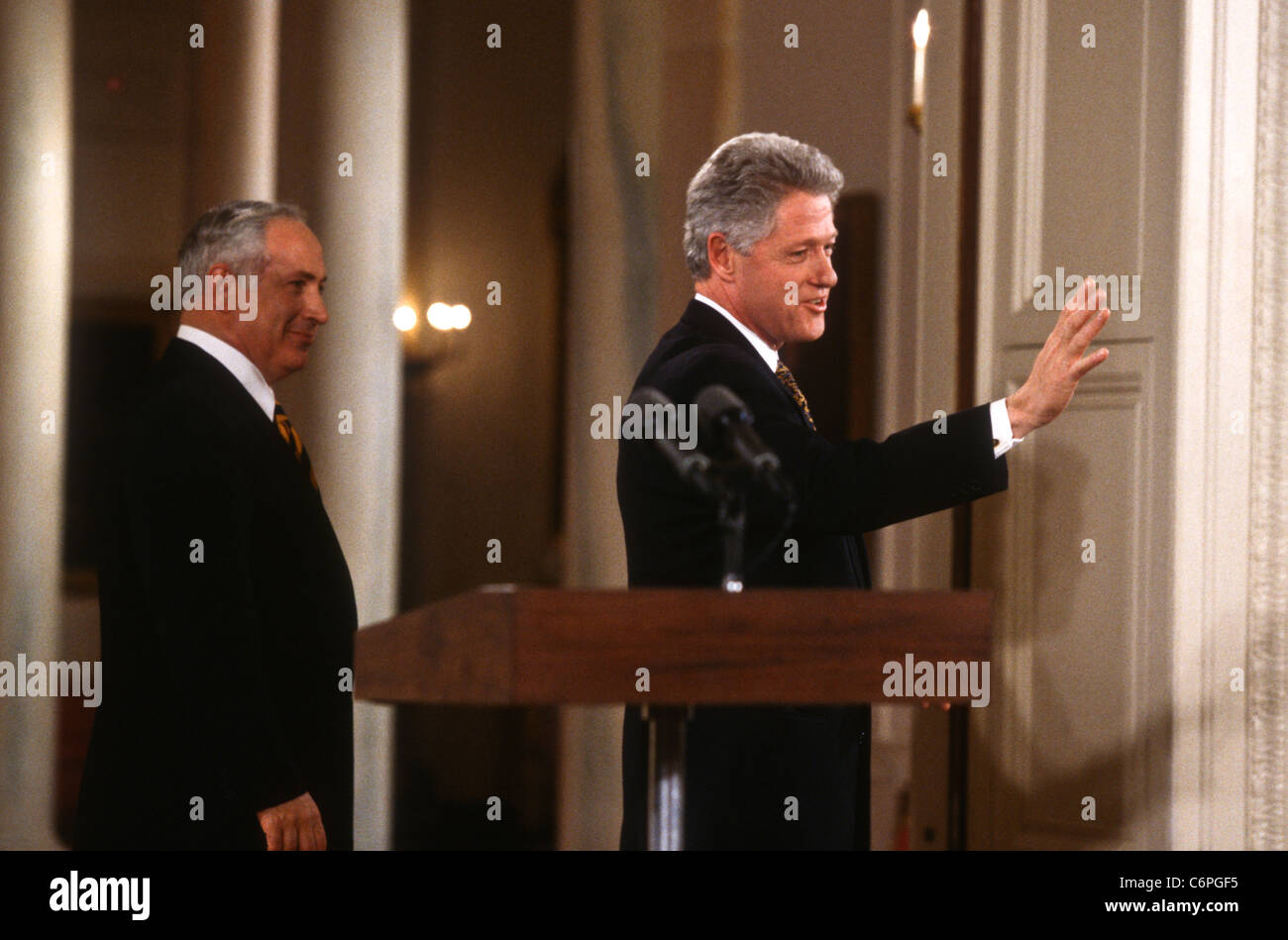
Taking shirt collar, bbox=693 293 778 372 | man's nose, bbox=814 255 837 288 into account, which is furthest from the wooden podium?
man's nose, bbox=814 255 837 288

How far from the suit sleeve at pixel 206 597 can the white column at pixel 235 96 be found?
1.76 metres

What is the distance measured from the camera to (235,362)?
2.79 m

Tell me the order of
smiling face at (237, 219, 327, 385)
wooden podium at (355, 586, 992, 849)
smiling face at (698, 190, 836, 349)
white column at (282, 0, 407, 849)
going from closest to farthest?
wooden podium at (355, 586, 992, 849)
smiling face at (698, 190, 836, 349)
smiling face at (237, 219, 327, 385)
white column at (282, 0, 407, 849)

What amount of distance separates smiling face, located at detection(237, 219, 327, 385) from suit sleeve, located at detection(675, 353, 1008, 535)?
1.26 meters

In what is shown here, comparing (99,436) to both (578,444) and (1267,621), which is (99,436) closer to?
(578,444)

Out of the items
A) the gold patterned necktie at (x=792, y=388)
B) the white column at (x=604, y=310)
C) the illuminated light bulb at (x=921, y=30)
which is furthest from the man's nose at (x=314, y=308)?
the illuminated light bulb at (x=921, y=30)

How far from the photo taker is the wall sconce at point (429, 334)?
467 cm

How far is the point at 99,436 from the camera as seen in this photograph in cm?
402

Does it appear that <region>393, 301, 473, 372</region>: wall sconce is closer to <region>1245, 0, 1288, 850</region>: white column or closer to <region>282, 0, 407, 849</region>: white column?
<region>282, 0, 407, 849</region>: white column

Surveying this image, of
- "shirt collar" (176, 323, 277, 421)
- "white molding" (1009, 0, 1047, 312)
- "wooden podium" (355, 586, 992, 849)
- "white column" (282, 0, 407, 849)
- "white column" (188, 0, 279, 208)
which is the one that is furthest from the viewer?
"white column" (282, 0, 407, 849)

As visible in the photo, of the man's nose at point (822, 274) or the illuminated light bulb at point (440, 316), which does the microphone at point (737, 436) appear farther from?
the illuminated light bulb at point (440, 316)

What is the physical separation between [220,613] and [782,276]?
116 cm

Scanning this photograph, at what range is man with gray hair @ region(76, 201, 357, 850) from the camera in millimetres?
2449

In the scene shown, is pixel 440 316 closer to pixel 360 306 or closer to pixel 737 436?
pixel 360 306
